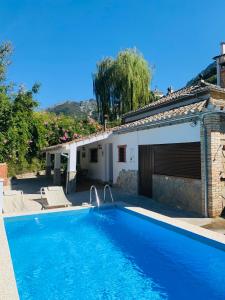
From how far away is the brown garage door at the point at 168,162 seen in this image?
11.8 meters

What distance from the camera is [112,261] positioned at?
303 inches

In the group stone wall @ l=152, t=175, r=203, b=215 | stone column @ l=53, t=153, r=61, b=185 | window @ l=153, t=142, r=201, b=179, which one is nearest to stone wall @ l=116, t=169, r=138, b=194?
stone wall @ l=152, t=175, r=203, b=215

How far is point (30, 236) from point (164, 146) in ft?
24.5

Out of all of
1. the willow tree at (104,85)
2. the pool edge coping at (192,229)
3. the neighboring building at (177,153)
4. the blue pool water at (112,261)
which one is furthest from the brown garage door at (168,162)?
the willow tree at (104,85)

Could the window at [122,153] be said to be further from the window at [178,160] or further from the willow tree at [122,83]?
the willow tree at [122,83]

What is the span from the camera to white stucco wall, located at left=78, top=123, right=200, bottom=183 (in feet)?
40.2

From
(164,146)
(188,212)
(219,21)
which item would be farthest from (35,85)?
(188,212)

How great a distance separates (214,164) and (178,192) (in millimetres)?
2523

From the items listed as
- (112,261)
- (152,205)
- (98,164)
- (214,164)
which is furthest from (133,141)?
(112,261)

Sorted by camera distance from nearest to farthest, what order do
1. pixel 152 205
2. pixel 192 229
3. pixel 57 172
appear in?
pixel 192 229
pixel 152 205
pixel 57 172

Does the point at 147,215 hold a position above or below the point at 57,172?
below

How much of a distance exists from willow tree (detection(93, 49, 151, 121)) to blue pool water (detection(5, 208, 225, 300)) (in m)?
21.3

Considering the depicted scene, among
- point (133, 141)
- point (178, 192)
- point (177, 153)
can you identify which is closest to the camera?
point (178, 192)

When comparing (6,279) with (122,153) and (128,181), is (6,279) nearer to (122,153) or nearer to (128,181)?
(128,181)
